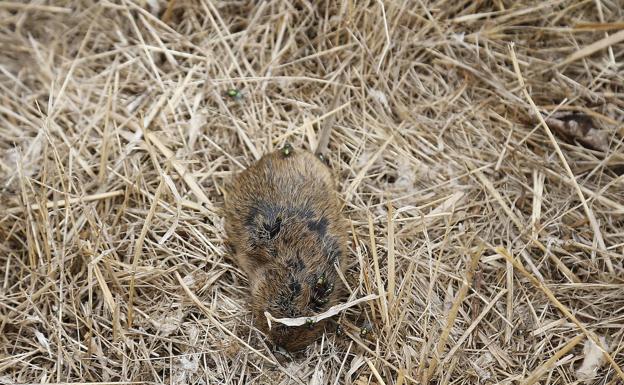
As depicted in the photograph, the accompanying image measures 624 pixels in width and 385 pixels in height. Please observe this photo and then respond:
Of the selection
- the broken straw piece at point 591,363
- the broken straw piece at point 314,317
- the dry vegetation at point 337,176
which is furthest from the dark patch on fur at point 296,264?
the broken straw piece at point 591,363

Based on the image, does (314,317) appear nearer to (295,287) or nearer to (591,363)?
(295,287)

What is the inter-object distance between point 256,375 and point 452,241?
176 centimetres

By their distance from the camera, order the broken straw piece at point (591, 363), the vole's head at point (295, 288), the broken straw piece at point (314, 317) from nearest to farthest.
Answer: the broken straw piece at point (314, 317), the vole's head at point (295, 288), the broken straw piece at point (591, 363)

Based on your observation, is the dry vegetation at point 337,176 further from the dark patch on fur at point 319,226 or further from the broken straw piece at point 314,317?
the dark patch on fur at point 319,226

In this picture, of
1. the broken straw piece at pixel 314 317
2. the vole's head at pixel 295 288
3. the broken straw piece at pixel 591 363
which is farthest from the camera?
the broken straw piece at pixel 591 363

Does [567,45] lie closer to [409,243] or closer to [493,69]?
[493,69]

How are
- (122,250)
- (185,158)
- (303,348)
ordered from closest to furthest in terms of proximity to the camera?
(303,348) → (122,250) → (185,158)

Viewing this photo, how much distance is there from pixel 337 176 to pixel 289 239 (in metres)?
0.85

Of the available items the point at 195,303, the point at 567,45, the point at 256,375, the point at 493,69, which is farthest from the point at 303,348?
the point at 567,45

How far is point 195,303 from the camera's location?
15.5 ft

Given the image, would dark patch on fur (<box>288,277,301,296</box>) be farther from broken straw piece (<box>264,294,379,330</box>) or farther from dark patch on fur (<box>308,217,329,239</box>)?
dark patch on fur (<box>308,217,329,239</box>)

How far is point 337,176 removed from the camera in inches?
207

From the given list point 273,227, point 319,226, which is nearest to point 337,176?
point 319,226

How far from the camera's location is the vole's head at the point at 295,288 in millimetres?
4438
